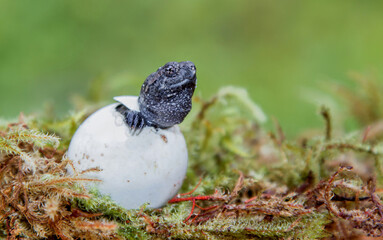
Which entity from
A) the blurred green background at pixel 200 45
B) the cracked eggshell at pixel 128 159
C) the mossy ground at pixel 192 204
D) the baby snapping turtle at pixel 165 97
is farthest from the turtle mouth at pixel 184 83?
the blurred green background at pixel 200 45

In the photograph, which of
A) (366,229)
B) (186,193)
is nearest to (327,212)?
(366,229)

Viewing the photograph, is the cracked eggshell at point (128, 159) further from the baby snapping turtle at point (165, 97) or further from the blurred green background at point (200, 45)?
the blurred green background at point (200, 45)

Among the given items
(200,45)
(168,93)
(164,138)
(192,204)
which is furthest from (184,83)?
(200,45)

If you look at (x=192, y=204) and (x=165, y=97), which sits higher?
(x=165, y=97)

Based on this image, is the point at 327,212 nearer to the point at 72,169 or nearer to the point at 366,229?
the point at 366,229

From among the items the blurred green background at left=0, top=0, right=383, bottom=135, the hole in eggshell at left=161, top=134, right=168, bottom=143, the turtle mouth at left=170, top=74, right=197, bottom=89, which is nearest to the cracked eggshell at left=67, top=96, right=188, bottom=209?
the hole in eggshell at left=161, top=134, right=168, bottom=143

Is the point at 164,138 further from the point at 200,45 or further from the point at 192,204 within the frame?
the point at 200,45
